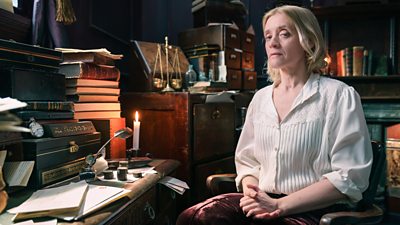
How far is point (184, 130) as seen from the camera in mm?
1860

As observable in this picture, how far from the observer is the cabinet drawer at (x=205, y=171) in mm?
1925

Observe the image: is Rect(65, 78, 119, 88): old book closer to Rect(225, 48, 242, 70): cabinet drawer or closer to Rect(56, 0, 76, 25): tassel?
Rect(56, 0, 76, 25): tassel

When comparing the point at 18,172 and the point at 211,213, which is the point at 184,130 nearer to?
the point at 211,213

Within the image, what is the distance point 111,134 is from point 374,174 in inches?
42.8

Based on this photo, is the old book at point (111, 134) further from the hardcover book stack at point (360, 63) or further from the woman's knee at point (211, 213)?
the hardcover book stack at point (360, 63)

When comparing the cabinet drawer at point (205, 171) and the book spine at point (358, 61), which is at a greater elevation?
the book spine at point (358, 61)

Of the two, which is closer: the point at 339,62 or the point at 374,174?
the point at 374,174

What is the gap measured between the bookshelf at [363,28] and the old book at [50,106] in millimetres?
2390

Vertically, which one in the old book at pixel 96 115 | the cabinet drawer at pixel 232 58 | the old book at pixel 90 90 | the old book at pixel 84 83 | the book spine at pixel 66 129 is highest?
the cabinet drawer at pixel 232 58

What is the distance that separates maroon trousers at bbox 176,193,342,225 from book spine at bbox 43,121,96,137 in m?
0.49

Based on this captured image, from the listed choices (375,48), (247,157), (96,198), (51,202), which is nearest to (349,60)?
(375,48)

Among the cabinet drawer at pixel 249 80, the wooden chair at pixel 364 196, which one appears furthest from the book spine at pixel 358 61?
the wooden chair at pixel 364 196

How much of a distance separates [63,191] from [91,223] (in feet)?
0.79

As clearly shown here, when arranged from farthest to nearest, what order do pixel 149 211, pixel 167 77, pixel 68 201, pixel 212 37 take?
1. pixel 212 37
2. pixel 167 77
3. pixel 149 211
4. pixel 68 201
